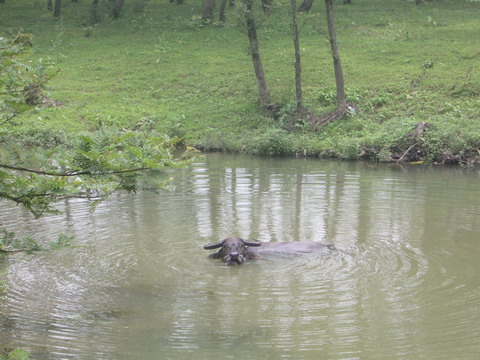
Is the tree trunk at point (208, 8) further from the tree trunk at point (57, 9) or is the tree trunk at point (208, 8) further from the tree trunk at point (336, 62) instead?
the tree trunk at point (336, 62)

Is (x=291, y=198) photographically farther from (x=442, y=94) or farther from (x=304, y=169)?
(x=442, y=94)

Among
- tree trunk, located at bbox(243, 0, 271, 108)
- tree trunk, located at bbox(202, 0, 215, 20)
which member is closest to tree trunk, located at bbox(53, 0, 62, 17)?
tree trunk, located at bbox(202, 0, 215, 20)

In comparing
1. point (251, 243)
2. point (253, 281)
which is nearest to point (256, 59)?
point (251, 243)

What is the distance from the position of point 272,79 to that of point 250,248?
20584mm

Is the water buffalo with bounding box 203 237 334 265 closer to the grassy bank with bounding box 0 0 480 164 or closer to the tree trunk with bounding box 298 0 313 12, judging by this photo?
the grassy bank with bounding box 0 0 480 164

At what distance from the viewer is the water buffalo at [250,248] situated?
10.5m

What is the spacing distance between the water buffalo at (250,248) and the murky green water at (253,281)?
0.19 metres

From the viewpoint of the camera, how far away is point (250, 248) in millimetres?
11008

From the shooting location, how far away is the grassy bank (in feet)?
78.7

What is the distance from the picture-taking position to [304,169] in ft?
68.3

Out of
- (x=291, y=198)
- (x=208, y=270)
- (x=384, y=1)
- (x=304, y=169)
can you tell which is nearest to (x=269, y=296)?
(x=208, y=270)

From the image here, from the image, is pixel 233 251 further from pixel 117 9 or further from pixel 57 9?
pixel 57 9

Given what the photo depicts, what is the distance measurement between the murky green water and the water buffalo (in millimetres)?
193

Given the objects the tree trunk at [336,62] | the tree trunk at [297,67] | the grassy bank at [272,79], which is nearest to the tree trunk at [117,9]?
the grassy bank at [272,79]
